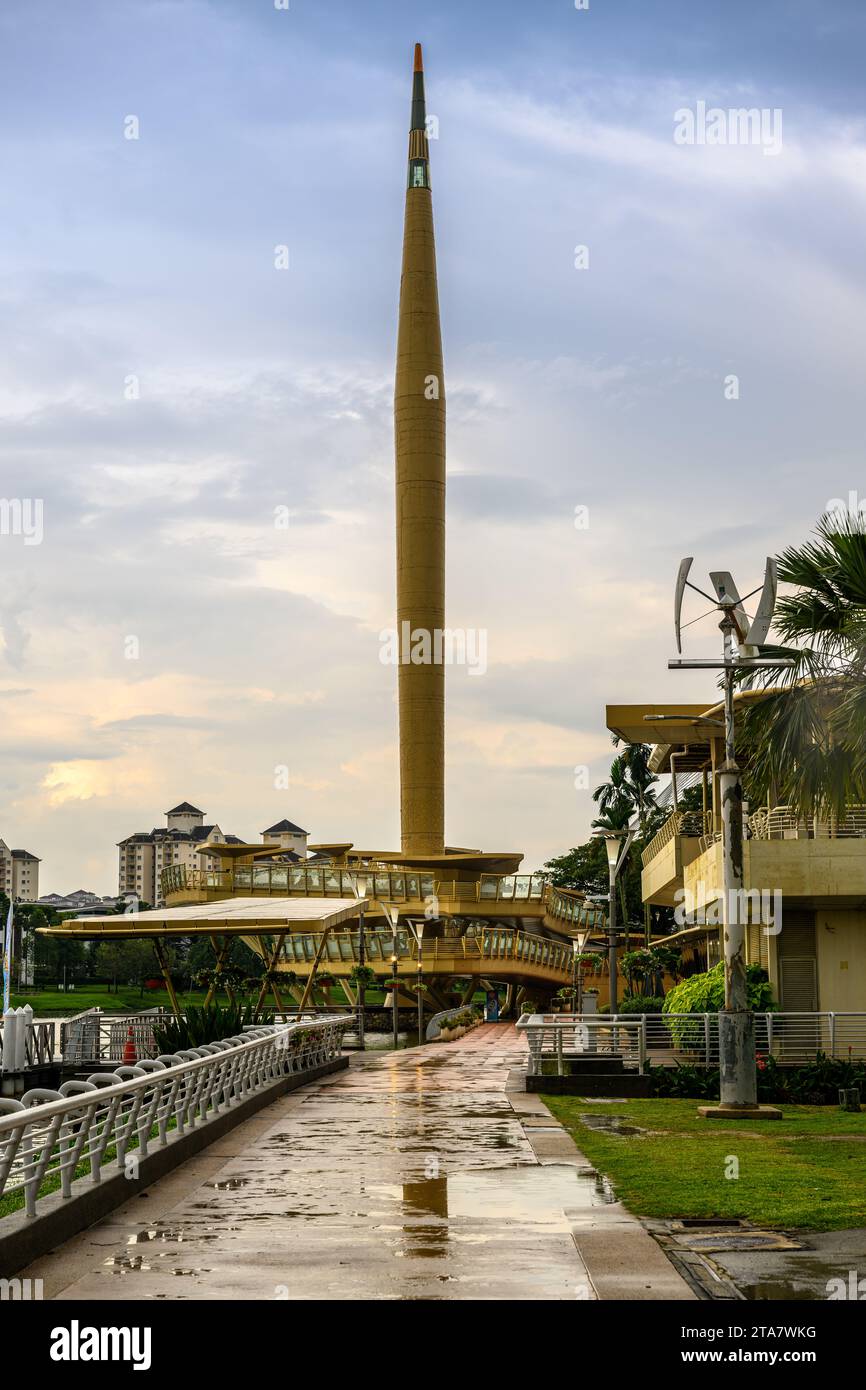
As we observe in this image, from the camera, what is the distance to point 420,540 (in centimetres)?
9531

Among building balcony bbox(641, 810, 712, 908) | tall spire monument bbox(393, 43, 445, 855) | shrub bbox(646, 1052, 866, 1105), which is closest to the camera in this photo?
shrub bbox(646, 1052, 866, 1105)

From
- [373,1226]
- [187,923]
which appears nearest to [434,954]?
[187,923]

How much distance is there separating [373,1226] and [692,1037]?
62.2 feet

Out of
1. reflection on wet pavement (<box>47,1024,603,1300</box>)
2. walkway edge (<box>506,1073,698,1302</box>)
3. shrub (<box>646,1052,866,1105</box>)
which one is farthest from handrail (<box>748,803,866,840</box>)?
walkway edge (<box>506,1073,698,1302</box>)

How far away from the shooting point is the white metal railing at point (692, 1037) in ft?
87.9

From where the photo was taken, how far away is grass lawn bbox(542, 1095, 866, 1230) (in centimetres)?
1240

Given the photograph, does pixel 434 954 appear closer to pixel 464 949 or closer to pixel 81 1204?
pixel 464 949

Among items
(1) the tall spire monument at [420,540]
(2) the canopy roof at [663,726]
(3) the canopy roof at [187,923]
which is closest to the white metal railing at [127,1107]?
(3) the canopy roof at [187,923]

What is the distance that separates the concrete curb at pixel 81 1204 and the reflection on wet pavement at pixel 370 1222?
36 cm

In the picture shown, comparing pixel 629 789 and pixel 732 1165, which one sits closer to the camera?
pixel 732 1165

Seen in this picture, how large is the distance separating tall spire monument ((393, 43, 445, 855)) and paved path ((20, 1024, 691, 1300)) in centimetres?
7376

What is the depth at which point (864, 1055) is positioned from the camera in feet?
95.5

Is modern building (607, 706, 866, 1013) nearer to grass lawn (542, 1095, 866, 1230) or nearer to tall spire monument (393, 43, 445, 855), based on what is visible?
grass lawn (542, 1095, 866, 1230)
